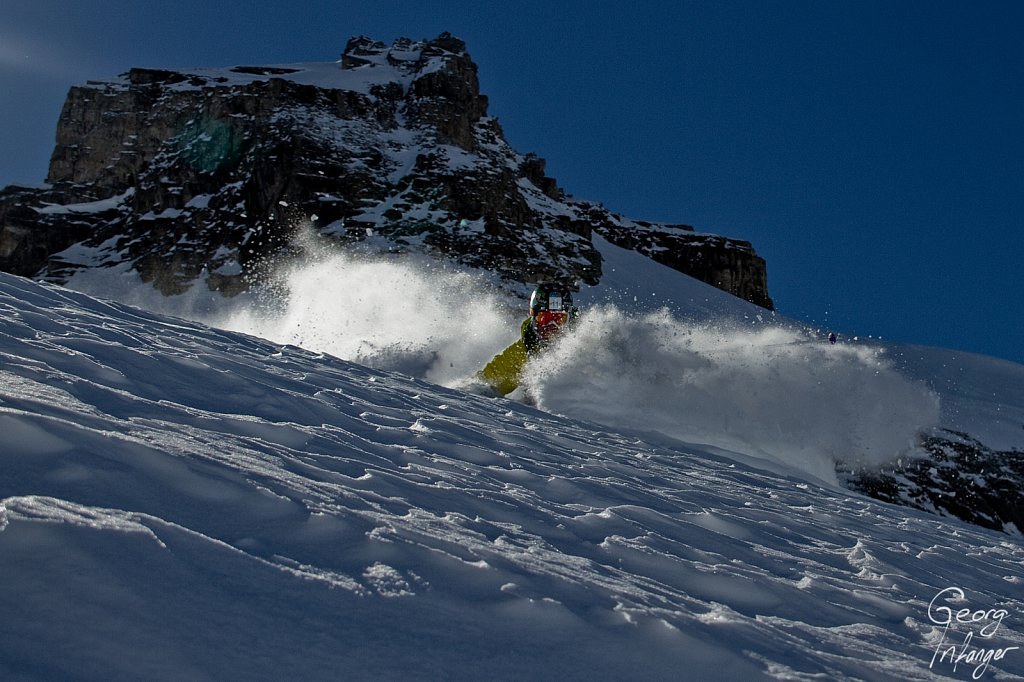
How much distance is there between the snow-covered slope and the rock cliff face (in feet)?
121

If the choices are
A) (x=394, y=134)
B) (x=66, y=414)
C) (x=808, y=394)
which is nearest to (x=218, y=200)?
(x=394, y=134)

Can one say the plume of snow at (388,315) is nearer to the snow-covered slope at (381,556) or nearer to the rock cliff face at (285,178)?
the rock cliff face at (285,178)

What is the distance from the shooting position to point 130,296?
4481 centimetres

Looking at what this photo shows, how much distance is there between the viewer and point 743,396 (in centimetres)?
1195

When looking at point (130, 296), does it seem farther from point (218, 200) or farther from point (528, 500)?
point (528, 500)

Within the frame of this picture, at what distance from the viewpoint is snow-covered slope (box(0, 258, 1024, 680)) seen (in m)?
1.53

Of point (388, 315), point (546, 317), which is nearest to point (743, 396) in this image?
point (546, 317)

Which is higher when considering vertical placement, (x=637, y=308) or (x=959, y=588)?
(x=637, y=308)

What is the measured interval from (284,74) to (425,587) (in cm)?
7450

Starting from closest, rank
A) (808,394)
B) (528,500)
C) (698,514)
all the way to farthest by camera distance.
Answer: (528,500) < (698,514) < (808,394)

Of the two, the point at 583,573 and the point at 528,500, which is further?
the point at 528,500

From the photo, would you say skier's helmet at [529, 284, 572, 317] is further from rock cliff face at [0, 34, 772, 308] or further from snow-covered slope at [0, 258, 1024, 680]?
rock cliff face at [0, 34, 772, 308]

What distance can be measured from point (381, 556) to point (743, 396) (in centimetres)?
1089

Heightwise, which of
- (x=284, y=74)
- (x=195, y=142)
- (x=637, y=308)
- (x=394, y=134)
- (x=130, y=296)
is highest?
(x=284, y=74)
